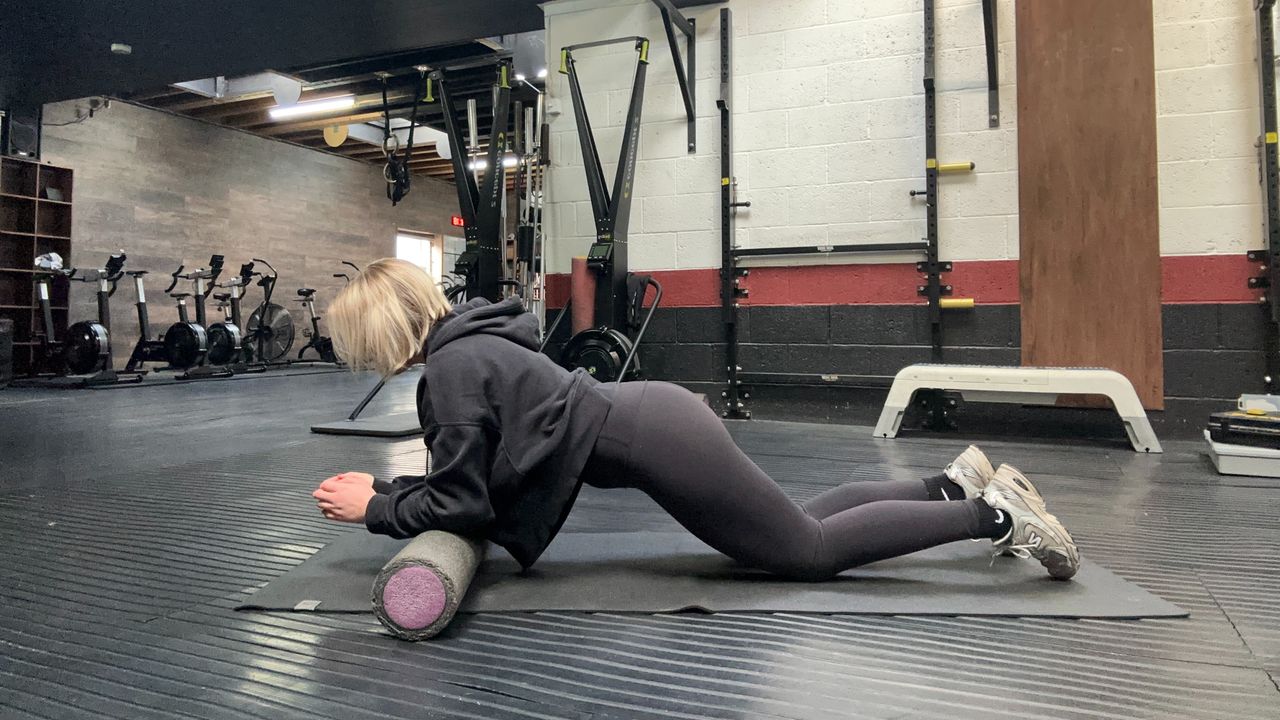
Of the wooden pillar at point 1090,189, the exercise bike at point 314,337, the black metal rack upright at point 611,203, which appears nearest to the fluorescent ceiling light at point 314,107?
the exercise bike at point 314,337

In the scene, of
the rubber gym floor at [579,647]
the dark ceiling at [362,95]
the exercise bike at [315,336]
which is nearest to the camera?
the rubber gym floor at [579,647]

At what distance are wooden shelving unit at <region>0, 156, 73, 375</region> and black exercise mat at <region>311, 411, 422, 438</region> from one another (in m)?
5.73

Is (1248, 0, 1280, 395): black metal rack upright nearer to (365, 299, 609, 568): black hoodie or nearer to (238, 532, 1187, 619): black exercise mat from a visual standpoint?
(238, 532, 1187, 619): black exercise mat

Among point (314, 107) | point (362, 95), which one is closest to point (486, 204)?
point (362, 95)

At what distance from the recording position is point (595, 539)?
2.05 meters

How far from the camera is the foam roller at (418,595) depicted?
1389mm

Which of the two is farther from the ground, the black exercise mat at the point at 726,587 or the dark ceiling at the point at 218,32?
the dark ceiling at the point at 218,32

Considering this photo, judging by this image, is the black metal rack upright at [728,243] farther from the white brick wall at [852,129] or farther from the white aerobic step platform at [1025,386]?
the white aerobic step platform at [1025,386]

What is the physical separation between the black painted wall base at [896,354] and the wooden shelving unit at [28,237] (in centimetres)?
631

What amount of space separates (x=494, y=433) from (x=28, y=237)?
Result: 878 cm

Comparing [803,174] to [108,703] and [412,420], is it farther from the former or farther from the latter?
[108,703]

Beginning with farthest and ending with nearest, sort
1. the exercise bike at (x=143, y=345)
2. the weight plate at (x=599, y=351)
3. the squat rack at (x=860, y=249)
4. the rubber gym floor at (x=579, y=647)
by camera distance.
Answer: the exercise bike at (x=143, y=345) → the weight plate at (x=599, y=351) → the squat rack at (x=860, y=249) → the rubber gym floor at (x=579, y=647)

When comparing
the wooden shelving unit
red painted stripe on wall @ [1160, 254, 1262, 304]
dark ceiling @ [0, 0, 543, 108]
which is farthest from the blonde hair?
the wooden shelving unit

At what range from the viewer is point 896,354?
4551 millimetres
